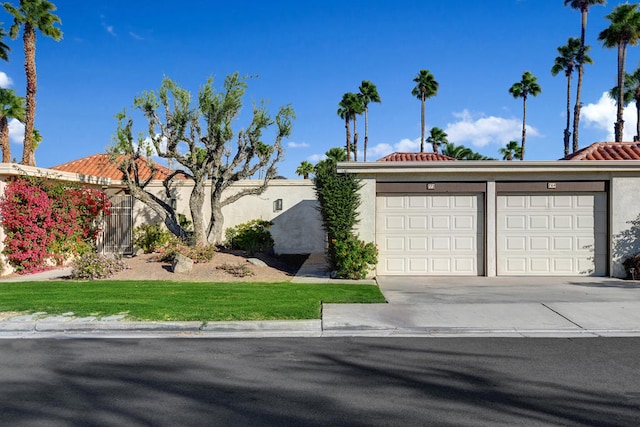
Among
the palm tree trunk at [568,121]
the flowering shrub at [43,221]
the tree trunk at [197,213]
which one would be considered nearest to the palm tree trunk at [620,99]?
the palm tree trunk at [568,121]

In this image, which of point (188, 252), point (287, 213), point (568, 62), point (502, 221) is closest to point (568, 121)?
point (568, 62)

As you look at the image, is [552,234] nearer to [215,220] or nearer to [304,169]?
[215,220]

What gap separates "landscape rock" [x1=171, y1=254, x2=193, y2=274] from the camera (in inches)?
591

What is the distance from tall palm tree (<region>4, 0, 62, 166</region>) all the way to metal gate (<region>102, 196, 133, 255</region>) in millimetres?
8941

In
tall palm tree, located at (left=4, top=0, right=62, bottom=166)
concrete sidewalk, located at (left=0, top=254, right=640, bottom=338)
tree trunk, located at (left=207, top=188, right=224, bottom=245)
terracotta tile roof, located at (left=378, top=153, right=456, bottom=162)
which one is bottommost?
concrete sidewalk, located at (left=0, top=254, right=640, bottom=338)

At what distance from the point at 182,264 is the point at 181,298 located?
4.04m

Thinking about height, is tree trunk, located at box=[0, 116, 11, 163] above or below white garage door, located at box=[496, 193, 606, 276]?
above

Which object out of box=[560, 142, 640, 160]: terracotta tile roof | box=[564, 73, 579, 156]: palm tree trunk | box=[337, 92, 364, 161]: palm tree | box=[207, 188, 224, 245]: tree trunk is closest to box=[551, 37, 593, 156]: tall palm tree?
box=[564, 73, 579, 156]: palm tree trunk

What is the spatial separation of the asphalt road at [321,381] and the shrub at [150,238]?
429 inches

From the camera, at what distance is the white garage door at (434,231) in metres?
15.2

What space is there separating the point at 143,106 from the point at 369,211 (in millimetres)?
7076

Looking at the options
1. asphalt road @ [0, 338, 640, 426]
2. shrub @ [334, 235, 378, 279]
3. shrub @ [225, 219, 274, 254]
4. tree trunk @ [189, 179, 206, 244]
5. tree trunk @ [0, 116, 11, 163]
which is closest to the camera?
asphalt road @ [0, 338, 640, 426]

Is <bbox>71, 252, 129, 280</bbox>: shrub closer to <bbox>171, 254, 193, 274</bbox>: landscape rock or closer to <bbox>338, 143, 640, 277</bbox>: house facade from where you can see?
<bbox>171, 254, 193, 274</bbox>: landscape rock

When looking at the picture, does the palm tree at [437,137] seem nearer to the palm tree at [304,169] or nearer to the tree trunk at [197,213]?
the palm tree at [304,169]
